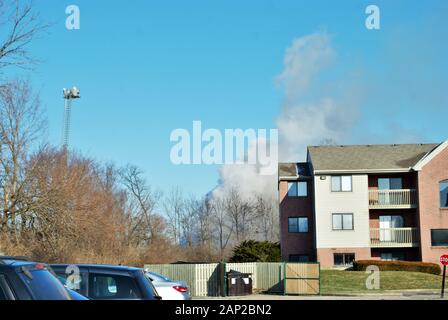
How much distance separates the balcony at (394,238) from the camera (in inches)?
1850

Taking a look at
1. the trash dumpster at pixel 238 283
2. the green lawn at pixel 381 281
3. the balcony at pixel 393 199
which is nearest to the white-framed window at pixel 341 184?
the balcony at pixel 393 199

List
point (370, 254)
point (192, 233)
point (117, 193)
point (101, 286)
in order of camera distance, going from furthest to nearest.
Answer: point (192, 233) → point (117, 193) → point (370, 254) → point (101, 286)

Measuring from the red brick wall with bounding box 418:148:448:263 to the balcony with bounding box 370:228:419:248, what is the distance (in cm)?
97

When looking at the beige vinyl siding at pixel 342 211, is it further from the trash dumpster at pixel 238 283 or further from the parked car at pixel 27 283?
the parked car at pixel 27 283

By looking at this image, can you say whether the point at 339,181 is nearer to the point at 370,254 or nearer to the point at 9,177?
the point at 370,254

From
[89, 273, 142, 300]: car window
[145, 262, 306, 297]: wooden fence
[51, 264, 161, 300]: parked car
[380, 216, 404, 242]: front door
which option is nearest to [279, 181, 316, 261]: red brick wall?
[380, 216, 404, 242]: front door

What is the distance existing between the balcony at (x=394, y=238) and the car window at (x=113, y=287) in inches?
1606

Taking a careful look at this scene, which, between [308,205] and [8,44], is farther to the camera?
[308,205]

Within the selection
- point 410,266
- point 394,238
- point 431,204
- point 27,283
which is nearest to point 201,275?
point 410,266

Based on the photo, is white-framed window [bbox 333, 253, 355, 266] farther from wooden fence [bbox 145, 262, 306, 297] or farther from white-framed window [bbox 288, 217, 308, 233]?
wooden fence [bbox 145, 262, 306, 297]

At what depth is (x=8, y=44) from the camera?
79.8 feet

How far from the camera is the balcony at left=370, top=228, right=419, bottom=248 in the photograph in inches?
1850
